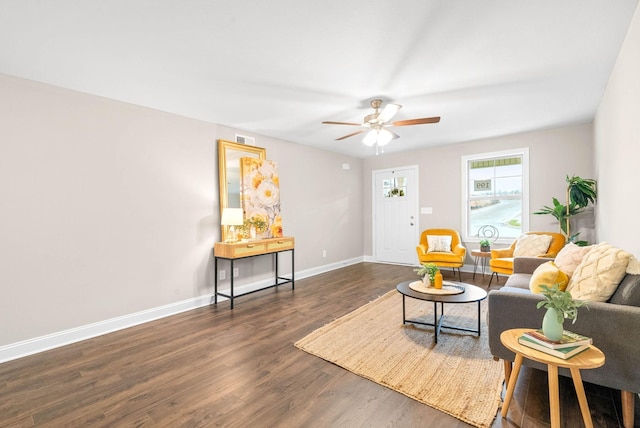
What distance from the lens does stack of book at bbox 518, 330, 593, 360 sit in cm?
146

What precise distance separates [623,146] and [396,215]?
4.24 meters

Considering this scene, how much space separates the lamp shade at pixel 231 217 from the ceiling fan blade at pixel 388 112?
6.93 ft

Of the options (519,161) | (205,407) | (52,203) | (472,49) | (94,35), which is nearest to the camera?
(205,407)

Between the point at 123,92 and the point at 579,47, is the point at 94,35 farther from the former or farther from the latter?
the point at 579,47

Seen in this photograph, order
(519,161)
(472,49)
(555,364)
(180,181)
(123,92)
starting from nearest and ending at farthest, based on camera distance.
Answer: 1. (555,364)
2. (472,49)
3. (123,92)
4. (180,181)
5. (519,161)

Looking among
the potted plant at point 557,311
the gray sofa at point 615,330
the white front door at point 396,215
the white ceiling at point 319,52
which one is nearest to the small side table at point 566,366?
the potted plant at point 557,311

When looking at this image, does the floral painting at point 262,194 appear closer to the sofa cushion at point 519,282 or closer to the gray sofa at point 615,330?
the sofa cushion at point 519,282

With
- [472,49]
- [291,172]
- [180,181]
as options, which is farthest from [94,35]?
[291,172]

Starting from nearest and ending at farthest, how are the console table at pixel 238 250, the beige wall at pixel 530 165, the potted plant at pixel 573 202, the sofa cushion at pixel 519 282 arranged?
the sofa cushion at pixel 519 282 < the console table at pixel 238 250 < the potted plant at pixel 573 202 < the beige wall at pixel 530 165

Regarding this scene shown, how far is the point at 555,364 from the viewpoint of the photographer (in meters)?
1.43

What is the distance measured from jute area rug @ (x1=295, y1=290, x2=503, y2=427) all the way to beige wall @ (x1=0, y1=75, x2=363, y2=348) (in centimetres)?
202

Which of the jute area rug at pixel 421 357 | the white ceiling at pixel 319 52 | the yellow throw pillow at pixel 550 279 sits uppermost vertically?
the white ceiling at pixel 319 52

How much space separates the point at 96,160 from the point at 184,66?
144 cm

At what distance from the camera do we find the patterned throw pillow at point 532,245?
14.4ft
